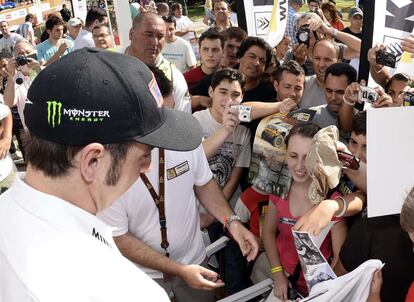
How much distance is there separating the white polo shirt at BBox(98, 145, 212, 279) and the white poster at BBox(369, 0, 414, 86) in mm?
1535

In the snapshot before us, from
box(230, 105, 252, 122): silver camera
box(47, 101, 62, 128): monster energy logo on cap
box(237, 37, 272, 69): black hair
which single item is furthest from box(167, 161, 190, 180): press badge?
box(237, 37, 272, 69): black hair

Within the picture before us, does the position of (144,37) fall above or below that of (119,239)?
above

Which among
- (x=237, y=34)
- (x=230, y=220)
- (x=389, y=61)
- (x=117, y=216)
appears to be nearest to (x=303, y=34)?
(x=237, y=34)

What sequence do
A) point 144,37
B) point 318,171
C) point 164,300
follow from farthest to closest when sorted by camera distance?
point 144,37 < point 318,171 < point 164,300

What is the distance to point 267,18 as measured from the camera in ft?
13.0

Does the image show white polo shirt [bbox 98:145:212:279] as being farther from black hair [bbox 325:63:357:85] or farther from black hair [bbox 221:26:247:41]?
black hair [bbox 221:26:247:41]

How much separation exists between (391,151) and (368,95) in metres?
0.84

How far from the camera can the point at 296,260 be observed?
2.31m

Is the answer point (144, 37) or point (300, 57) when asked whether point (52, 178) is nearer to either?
point (144, 37)

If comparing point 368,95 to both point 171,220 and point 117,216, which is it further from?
point 117,216

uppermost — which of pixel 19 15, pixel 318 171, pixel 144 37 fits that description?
pixel 144 37

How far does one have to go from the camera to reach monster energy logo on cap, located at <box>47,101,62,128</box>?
95 cm

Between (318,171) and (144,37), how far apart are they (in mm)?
2277

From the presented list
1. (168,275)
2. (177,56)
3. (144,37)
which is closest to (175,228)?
(168,275)
